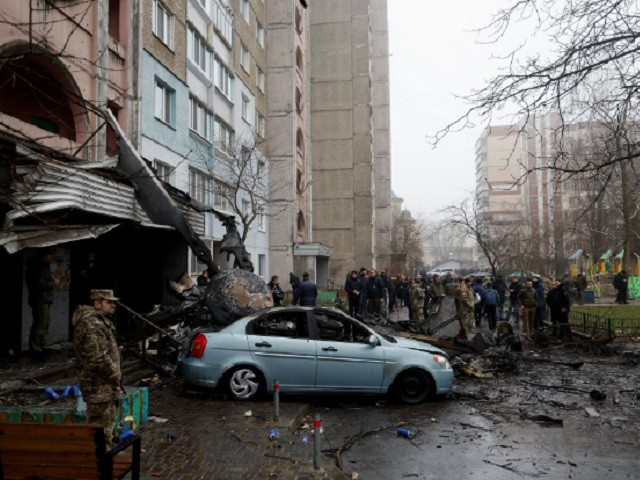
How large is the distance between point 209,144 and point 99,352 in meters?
20.0

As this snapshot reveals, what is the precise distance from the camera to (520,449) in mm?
6543

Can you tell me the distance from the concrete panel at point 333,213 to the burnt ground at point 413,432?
140 ft

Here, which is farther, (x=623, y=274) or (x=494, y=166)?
(x=494, y=166)

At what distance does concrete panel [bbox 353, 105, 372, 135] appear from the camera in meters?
56.5

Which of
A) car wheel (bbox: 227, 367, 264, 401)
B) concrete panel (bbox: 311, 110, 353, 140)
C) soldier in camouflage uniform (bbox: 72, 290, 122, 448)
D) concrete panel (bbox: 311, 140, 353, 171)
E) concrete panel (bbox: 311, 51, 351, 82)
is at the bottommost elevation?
car wheel (bbox: 227, 367, 264, 401)

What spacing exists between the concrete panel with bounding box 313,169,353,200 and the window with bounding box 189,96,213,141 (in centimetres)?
2909

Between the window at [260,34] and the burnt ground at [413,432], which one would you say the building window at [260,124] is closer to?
the window at [260,34]

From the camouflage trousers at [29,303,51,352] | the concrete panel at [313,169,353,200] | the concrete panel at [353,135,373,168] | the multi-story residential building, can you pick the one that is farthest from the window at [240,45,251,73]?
the concrete panel at [353,135,373,168]

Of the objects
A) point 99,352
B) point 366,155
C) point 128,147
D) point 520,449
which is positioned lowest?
point 520,449

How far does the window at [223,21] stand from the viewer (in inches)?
985

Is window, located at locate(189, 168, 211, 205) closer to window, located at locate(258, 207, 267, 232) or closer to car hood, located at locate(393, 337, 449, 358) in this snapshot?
window, located at locate(258, 207, 267, 232)

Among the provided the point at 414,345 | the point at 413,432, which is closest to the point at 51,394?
the point at 413,432

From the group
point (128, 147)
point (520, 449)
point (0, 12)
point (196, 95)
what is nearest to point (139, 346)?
point (128, 147)

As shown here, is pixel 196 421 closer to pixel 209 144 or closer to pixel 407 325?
pixel 407 325
